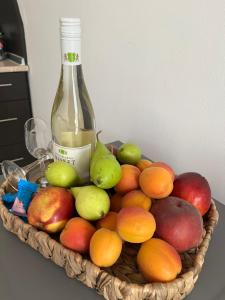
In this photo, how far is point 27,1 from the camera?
1.30 meters

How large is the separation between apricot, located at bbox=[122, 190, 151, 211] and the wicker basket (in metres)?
0.06

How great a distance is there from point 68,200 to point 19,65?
4.05ft

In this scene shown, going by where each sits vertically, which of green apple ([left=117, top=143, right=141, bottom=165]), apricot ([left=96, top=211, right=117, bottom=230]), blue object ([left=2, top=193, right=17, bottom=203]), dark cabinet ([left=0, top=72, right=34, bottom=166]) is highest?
green apple ([left=117, top=143, right=141, bottom=165])

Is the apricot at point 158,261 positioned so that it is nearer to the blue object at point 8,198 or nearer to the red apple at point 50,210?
the red apple at point 50,210

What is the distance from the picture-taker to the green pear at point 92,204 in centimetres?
44

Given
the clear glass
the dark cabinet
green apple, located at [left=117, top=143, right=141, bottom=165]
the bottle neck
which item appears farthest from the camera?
the dark cabinet

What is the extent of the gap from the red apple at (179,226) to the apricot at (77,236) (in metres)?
0.10

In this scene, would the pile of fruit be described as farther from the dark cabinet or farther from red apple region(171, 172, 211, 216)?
the dark cabinet

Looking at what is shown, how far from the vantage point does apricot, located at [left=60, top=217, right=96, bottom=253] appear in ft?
1.36

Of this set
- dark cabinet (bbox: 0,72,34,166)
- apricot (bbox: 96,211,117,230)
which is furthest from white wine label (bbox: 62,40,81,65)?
dark cabinet (bbox: 0,72,34,166)

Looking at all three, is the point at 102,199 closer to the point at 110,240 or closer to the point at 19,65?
the point at 110,240

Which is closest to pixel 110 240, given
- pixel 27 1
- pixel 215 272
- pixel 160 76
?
pixel 215 272

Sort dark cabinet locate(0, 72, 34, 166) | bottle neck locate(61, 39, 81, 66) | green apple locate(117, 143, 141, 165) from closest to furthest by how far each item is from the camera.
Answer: bottle neck locate(61, 39, 81, 66)
green apple locate(117, 143, 141, 165)
dark cabinet locate(0, 72, 34, 166)

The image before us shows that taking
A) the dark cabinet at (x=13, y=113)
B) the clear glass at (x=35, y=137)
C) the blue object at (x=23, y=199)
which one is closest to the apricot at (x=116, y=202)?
the blue object at (x=23, y=199)
